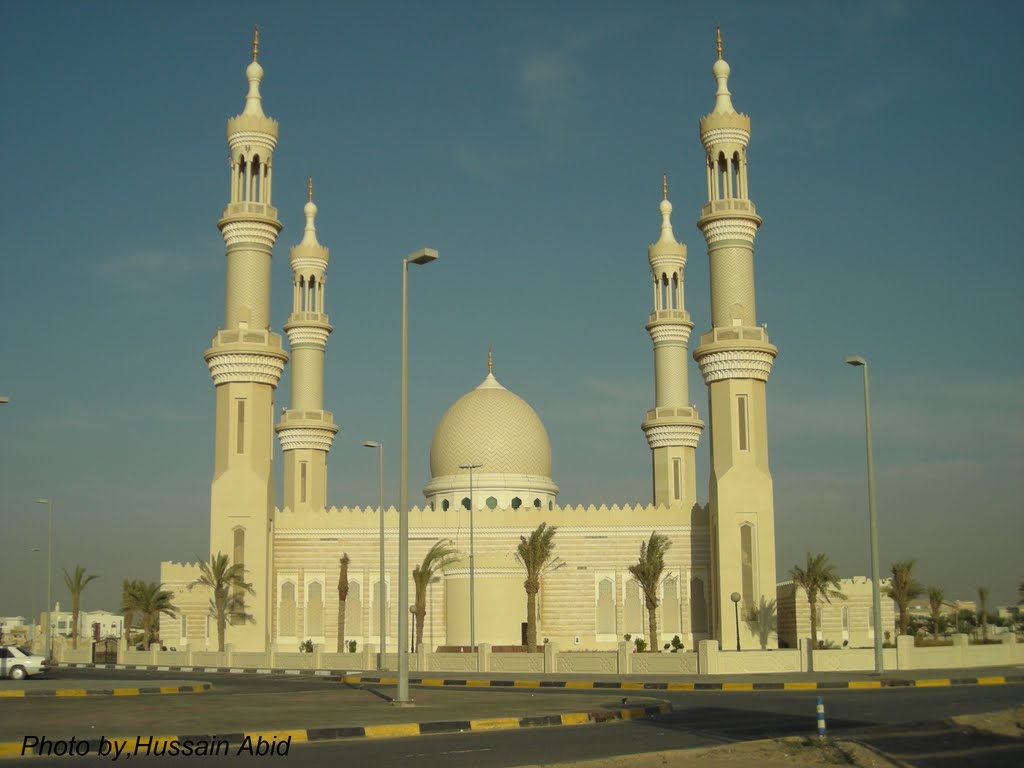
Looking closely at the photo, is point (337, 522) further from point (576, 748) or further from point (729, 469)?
point (576, 748)

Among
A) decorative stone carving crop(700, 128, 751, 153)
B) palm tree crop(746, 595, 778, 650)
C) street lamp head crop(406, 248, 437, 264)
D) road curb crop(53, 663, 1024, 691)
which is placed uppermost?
decorative stone carving crop(700, 128, 751, 153)

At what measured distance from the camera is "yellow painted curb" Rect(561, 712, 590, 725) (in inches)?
851

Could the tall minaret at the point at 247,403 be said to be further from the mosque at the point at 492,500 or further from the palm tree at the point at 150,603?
the palm tree at the point at 150,603

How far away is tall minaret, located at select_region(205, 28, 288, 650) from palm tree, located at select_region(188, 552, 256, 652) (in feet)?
1.12

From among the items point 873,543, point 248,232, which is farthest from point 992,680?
point 248,232

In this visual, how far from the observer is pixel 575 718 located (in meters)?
21.8

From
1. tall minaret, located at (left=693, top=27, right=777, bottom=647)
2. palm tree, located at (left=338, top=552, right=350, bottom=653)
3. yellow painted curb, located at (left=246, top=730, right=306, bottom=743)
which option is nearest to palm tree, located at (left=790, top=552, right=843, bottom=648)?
tall minaret, located at (left=693, top=27, right=777, bottom=647)

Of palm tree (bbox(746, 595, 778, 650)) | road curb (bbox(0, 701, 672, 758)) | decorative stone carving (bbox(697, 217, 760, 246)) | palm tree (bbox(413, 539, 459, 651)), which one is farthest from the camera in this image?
palm tree (bbox(413, 539, 459, 651))

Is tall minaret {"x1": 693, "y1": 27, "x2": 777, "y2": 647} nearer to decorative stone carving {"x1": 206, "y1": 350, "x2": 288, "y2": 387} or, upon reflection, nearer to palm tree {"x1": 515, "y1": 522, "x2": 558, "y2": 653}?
palm tree {"x1": 515, "y1": 522, "x2": 558, "y2": 653}

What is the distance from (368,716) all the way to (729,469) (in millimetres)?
34561

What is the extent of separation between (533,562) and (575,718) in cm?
3469

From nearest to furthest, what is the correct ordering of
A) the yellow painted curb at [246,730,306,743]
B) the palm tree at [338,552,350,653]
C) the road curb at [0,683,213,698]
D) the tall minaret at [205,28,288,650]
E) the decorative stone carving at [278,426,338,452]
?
1. the yellow painted curb at [246,730,306,743]
2. the road curb at [0,683,213,698]
3. the tall minaret at [205,28,288,650]
4. the palm tree at [338,552,350,653]
5. the decorative stone carving at [278,426,338,452]

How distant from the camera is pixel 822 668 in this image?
38406 millimetres

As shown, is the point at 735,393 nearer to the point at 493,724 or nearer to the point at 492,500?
the point at 492,500
